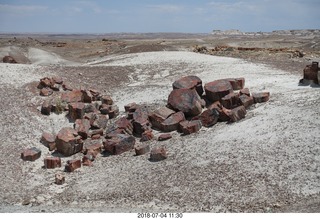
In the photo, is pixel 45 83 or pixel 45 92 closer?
pixel 45 92

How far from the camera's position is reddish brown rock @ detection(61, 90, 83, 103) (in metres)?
17.8

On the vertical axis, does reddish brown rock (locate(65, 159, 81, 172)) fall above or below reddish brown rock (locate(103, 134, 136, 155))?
below

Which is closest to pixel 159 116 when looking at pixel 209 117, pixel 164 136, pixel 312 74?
pixel 164 136

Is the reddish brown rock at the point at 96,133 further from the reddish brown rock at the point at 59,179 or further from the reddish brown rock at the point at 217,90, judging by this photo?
the reddish brown rock at the point at 217,90

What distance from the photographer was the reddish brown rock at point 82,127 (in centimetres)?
1523

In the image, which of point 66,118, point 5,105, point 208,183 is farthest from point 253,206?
point 5,105

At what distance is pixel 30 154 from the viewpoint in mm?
13500

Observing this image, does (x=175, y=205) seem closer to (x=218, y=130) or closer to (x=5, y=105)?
(x=218, y=130)

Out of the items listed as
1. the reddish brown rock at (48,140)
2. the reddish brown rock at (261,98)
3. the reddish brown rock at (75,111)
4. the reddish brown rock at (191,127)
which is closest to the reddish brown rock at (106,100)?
the reddish brown rock at (75,111)

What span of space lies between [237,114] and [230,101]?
4.33 ft

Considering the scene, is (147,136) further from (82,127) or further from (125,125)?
(82,127)

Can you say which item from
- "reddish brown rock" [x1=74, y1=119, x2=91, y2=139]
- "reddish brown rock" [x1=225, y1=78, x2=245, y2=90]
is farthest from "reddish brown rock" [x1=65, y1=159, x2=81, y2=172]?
"reddish brown rock" [x1=225, y1=78, x2=245, y2=90]

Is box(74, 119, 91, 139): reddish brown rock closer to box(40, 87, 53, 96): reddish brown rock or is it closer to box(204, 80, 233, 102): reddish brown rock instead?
box(40, 87, 53, 96): reddish brown rock

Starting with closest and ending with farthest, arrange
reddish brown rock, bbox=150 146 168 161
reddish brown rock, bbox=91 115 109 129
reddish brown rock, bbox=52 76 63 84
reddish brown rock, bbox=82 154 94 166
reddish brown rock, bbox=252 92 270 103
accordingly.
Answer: reddish brown rock, bbox=150 146 168 161
reddish brown rock, bbox=82 154 94 166
reddish brown rock, bbox=252 92 270 103
reddish brown rock, bbox=91 115 109 129
reddish brown rock, bbox=52 76 63 84
